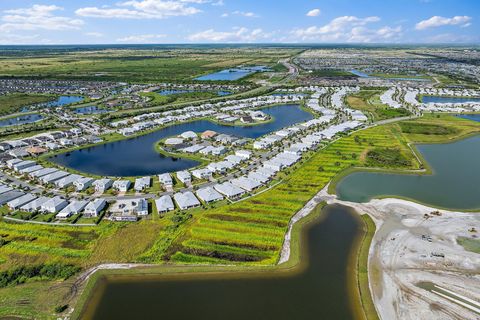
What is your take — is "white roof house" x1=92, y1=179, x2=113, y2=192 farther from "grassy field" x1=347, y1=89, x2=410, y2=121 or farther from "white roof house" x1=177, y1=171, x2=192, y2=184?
"grassy field" x1=347, y1=89, x2=410, y2=121

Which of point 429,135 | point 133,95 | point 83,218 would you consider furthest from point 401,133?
point 133,95

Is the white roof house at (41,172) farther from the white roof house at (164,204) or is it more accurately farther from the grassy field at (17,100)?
the grassy field at (17,100)

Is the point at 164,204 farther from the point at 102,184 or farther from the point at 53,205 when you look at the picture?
the point at 53,205

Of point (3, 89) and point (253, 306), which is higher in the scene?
point (3, 89)

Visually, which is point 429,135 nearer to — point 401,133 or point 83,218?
point 401,133

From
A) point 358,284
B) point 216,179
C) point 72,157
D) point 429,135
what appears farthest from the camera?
point 429,135

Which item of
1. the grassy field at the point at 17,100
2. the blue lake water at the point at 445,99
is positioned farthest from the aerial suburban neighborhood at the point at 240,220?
the blue lake water at the point at 445,99
